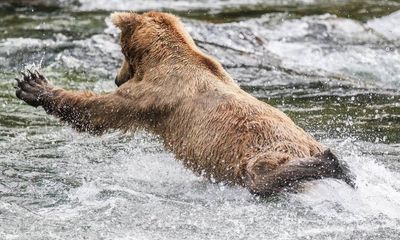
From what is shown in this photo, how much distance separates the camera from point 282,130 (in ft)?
21.3

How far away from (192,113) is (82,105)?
3.85 feet

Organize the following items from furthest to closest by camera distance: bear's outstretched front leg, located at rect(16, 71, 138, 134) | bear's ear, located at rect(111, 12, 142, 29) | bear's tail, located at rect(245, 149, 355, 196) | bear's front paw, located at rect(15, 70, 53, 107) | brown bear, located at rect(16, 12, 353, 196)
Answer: bear's front paw, located at rect(15, 70, 53, 107) → bear's ear, located at rect(111, 12, 142, 29) → bear's outstretched front leg, located at rect(16, 71, 138, 134) → brown bear, located at rect(16, 12, 353, 196) → bear's tail, located at rect(245, 149, 355, 196)

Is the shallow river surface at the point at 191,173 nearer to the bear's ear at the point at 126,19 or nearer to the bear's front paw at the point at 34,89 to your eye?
the bear's front paw at the point at 34,89

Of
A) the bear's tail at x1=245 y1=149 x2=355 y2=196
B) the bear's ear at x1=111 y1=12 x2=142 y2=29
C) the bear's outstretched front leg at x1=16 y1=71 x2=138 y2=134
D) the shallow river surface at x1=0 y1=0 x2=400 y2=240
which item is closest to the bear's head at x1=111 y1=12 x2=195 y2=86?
the bear's ear at x1=111 y1=12 x2=142 y2=29

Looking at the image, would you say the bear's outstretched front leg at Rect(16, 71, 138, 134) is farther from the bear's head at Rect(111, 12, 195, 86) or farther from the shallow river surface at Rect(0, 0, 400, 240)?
the bear's head at Rect(111, 12, 195, 86)

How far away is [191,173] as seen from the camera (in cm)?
698

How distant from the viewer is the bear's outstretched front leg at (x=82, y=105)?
24.4 ft

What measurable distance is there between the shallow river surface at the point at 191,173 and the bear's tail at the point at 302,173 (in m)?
0.09

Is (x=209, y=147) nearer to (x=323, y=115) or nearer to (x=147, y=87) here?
(x=147, y=87)

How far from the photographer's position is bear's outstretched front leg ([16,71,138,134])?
7.43 meters

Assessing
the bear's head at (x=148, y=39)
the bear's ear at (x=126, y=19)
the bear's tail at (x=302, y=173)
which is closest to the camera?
the bear's tail at (x=302, y=173)

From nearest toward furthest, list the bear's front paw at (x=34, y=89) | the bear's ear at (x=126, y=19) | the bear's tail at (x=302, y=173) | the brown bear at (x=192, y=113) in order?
the bear's tail at (x=302, y=173) → the brown bear at (x=192, y=113) → the bear's ear at (x=126, y=19) → the bear's front paw at (x=34, y=89)

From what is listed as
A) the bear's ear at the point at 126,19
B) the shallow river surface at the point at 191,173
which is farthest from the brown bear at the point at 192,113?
the shallow river surface at the point at 191,173

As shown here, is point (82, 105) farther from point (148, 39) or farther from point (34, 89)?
point (148, 39)
